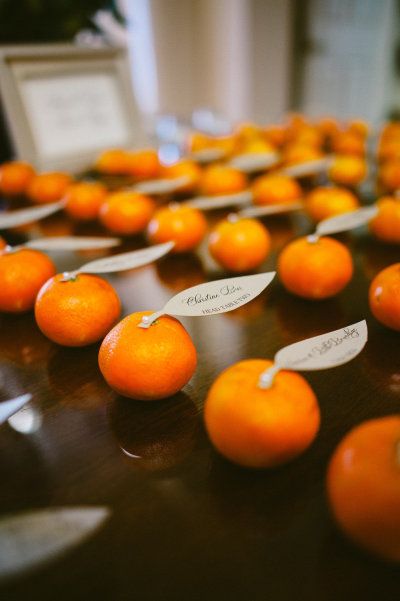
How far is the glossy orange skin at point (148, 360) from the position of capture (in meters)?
0.49

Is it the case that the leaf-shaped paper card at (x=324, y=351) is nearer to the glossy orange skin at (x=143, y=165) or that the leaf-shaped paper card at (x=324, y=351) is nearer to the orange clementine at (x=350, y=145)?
the glossy orange skin at (x=143, y=165)

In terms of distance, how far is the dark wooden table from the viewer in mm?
336

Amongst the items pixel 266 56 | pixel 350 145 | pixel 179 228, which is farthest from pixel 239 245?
pixel 266 56

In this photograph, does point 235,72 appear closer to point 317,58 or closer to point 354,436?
point 317,58

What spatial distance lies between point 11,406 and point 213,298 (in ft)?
0.93

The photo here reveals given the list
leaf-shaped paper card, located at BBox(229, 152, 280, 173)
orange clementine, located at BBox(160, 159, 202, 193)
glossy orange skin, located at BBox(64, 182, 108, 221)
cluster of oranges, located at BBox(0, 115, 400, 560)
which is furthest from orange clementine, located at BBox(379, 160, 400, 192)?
glossy orange skin, located at BBox(64, 182, 108, 221)

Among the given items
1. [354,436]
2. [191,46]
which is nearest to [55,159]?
[354,436]

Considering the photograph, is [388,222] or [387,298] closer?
[387,298]

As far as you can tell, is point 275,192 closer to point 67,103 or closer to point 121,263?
point 121,263

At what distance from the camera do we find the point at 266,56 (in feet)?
15.4

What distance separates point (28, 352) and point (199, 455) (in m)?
0.34

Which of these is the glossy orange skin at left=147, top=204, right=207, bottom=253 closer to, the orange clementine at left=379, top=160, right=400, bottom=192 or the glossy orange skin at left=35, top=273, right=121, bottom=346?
the glossy orange skin at left=35, top=273, right=121, bottom=346

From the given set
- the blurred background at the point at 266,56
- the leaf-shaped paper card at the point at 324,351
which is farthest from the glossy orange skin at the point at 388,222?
the blurred background at the point at 266,56

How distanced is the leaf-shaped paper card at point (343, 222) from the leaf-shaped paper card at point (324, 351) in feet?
0.99
